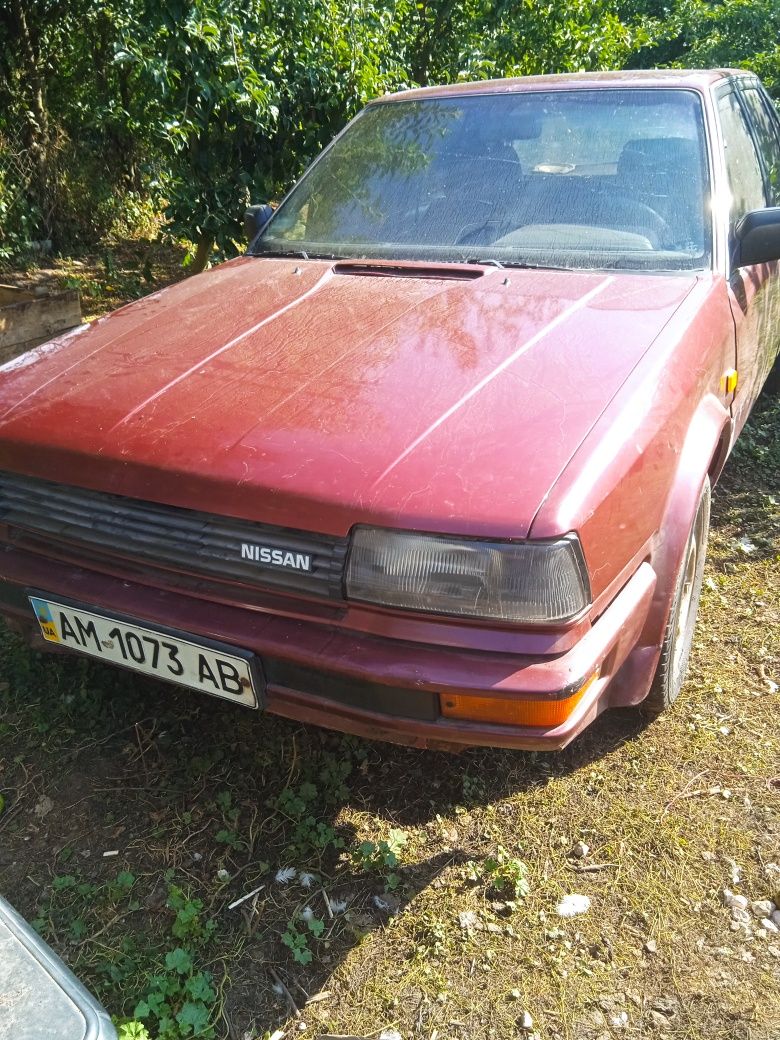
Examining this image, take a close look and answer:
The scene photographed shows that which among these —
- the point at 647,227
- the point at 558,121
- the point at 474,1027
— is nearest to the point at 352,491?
the point at 474,1027

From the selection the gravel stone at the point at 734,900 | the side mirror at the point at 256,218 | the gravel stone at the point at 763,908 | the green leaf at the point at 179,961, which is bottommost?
the gravel stone at the point at 763,908

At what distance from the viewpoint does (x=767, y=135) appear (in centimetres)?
362

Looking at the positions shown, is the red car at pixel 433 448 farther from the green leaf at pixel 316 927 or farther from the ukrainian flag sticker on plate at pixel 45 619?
the green leaf at pixel 316 927

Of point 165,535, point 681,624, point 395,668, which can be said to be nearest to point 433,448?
point 395,668

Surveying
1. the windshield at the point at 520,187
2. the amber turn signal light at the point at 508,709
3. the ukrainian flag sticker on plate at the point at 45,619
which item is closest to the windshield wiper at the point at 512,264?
the windshield at the point at 520,187

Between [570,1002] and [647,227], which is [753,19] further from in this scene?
[570,1002]

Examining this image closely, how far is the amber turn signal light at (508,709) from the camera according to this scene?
5.29 ft

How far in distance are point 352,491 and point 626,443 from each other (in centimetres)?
60

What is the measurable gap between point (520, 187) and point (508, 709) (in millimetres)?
1890

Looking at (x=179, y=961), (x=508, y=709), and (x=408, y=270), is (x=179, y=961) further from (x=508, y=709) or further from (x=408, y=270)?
(x=408, y=270)

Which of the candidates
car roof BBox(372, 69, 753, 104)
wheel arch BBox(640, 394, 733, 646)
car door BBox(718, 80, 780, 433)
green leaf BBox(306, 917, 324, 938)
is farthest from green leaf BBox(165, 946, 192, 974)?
car roof BBox(372, 69, 753, 104)

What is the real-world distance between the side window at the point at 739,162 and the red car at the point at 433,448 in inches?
4.6

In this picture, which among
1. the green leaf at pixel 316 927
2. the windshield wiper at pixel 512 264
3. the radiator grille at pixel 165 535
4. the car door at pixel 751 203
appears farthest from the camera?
the car door at pixel 751 203

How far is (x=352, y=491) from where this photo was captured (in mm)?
1639
